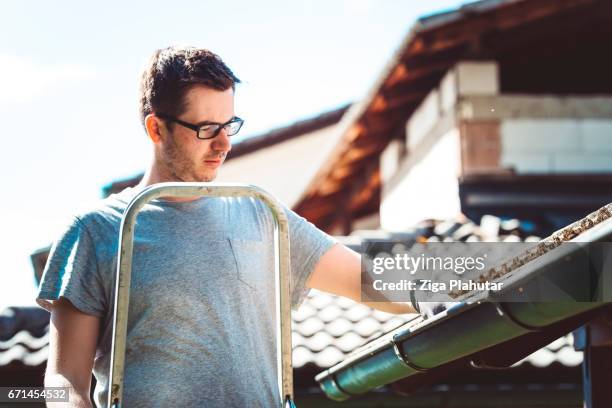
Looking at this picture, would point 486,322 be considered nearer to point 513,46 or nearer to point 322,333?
point 322,333

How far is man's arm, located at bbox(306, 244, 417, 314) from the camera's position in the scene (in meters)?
2.08

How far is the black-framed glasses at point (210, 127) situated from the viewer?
6.29ft

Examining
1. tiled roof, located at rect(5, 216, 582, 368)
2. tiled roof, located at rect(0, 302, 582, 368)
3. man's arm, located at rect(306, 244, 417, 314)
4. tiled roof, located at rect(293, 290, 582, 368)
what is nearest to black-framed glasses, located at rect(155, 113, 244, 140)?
man's arm, located at rect(306, 244, 417, 314)

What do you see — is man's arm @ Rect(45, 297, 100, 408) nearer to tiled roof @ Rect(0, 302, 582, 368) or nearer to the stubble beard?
the stubble beard

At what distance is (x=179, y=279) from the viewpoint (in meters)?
1.80

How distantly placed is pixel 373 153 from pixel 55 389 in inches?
439

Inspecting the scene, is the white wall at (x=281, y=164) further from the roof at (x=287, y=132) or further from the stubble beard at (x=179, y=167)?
the stubble beard at (x=179, y=167)

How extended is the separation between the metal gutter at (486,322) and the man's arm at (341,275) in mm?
114

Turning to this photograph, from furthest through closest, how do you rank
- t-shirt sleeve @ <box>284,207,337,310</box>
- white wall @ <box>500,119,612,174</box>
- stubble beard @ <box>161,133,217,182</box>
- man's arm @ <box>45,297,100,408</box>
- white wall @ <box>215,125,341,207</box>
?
white wall @ <box>215,125,341,207</box>, white wall @ <box>500,119,612,174</box>, t-shirt sleeve @ <box>284,207,337,310</box>, stubble beard @ <box>161,133,217,182</box>, man's arm @ <box>45,297,100,408</box>

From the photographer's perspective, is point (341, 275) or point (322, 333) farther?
point (322, 333)

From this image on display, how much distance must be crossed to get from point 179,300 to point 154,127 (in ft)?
1.36

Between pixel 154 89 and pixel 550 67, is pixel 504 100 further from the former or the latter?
pixel 154 89

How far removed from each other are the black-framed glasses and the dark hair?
0.10 feet

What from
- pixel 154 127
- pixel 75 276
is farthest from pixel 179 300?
pixel 154 127
